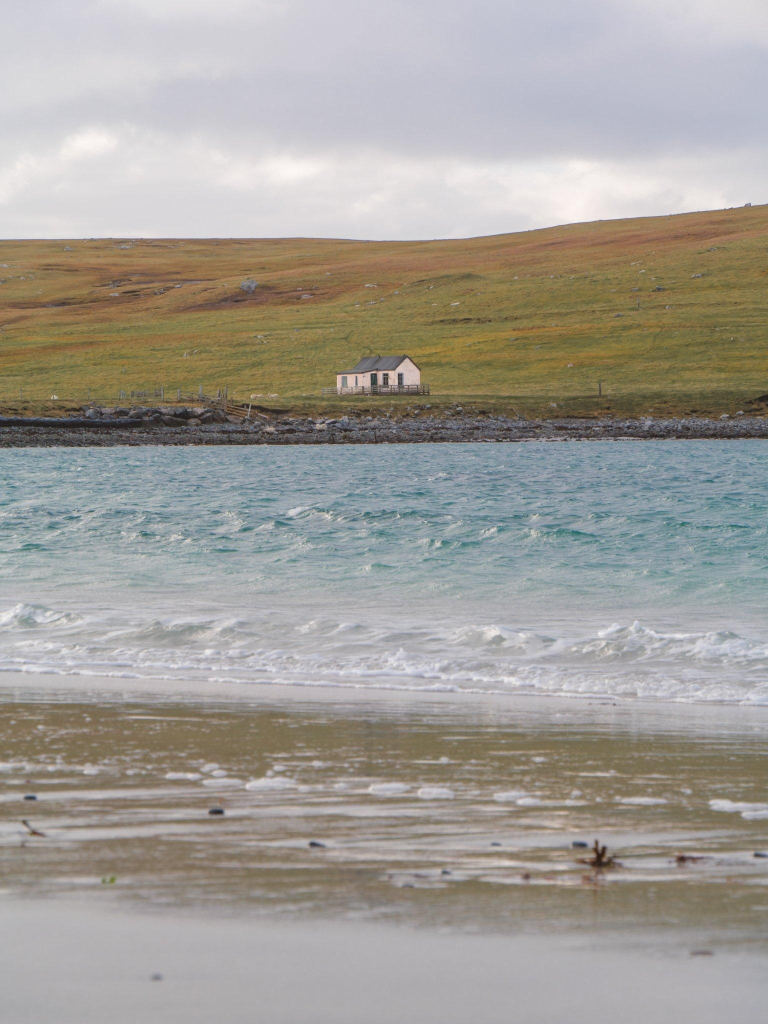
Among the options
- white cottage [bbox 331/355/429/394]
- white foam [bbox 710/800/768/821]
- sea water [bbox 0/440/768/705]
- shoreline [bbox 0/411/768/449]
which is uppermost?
white cottage [bbox 331/355/429/394]

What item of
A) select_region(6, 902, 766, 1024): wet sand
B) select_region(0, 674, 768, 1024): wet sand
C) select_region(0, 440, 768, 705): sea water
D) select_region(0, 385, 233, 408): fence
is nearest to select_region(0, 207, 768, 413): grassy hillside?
select_region(0, 385, 233, 408): fence

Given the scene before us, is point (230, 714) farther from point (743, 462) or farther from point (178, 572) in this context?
point (743, 462)

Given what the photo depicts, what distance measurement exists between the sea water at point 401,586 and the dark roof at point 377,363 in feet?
211

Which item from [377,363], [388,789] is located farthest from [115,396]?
[388,789]

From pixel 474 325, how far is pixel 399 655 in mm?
118450

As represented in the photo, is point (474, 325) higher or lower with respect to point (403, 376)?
higher

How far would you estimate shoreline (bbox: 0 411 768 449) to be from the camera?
→ 7938 cm

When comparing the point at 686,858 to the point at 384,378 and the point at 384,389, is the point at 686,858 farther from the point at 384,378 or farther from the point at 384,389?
the point at 384,378

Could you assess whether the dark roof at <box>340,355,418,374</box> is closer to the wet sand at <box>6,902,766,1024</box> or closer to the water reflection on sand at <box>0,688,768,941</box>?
the water reflection on sand at <box>0,688,768,941</box>

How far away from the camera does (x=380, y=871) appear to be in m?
5.49

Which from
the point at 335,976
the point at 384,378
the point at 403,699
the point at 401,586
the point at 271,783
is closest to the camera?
the point at 335,976

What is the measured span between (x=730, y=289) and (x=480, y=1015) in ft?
440

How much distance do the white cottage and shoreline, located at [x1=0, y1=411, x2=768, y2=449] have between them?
16020 mm

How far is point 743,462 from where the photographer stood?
55062 millimetres
